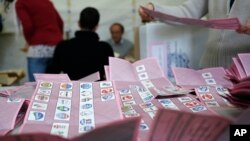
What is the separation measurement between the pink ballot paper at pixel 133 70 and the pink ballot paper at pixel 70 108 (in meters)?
0.10

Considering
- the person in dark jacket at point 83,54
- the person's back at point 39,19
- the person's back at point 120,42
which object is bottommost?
the person's back at point 120,42

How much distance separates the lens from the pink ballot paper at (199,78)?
0.73 meters

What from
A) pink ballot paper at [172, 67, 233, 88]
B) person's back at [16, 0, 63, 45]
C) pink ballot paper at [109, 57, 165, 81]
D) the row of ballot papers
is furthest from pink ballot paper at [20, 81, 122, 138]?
person's back at [16, 0, 63, 45]

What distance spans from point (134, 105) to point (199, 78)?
24 cm

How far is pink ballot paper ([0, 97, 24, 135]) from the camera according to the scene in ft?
1.60

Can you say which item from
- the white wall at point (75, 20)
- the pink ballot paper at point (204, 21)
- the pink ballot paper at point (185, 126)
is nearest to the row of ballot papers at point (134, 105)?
the pink ballot paper at point (185, 126)

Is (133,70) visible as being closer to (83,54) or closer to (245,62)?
(245,62)

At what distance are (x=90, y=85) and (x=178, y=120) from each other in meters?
0.29

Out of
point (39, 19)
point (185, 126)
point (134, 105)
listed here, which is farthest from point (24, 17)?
point (185, 126)

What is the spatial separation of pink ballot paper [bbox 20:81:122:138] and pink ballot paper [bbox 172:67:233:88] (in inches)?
8.1

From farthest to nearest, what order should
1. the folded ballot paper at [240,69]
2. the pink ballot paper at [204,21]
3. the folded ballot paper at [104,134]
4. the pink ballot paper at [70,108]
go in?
the pink ballot paper at [204,21] → the folded ballot paper at [240,69] → the pink ballot paper at [70,108] → the folded ballot paper at [104,134]

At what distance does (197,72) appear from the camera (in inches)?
30.7

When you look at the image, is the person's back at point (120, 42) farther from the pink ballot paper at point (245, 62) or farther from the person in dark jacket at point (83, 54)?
the pink ballot paper at point (245, 62)

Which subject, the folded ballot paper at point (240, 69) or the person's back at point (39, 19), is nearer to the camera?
the folded ballot paper at point (240, 69)
